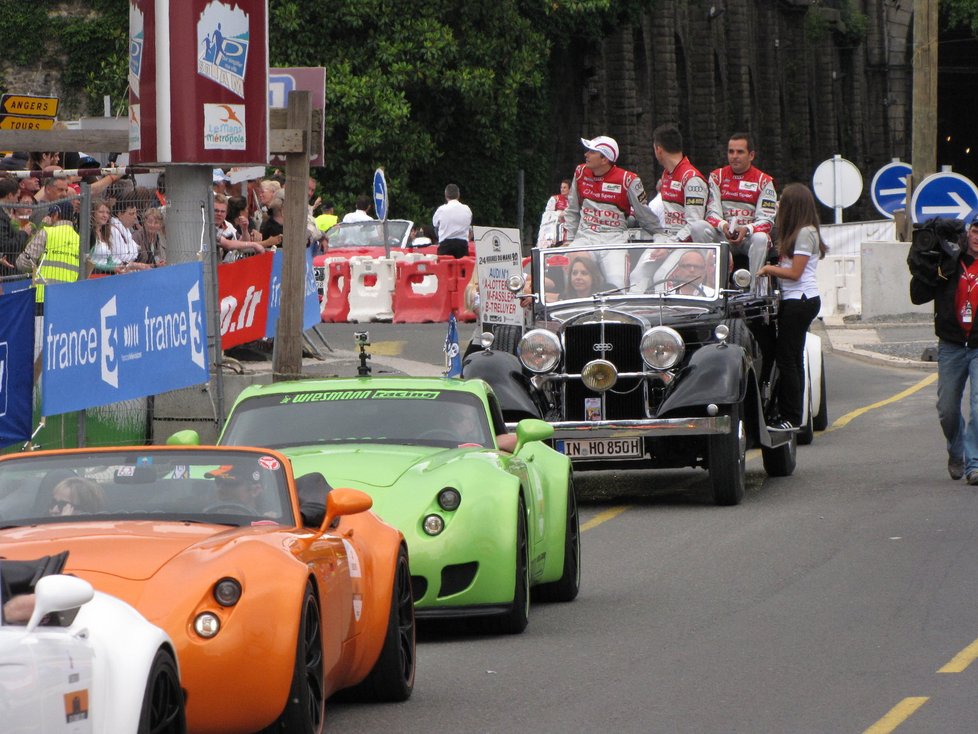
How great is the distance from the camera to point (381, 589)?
7531 millimetres

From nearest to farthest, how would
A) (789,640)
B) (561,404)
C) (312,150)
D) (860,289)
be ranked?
(789,640) < (561,404) < (312,150) < (860,289)

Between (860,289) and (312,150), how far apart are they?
20.0m

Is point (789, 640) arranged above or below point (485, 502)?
below

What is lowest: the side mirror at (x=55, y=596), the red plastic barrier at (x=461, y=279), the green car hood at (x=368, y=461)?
the green car hood at (x=368, y=461)

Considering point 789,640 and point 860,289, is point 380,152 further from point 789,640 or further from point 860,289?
point 789,640

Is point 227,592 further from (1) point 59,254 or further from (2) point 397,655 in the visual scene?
(1) point 59,254

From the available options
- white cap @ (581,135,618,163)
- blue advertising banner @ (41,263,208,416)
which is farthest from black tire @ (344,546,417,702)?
white cap @ (581,135,618,163)

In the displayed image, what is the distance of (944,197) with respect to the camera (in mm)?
24016

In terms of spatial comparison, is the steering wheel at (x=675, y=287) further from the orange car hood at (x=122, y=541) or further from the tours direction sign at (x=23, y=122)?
the tours direction sign at (x=23, y=122)

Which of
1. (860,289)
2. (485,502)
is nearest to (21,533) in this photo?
(485,502)

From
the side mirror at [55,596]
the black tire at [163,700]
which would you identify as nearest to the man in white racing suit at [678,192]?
the black tire at [163,700]

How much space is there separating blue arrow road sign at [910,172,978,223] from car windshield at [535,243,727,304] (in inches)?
377

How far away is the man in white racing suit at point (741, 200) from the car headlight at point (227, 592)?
10.3 metres

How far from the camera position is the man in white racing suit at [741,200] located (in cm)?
1612
